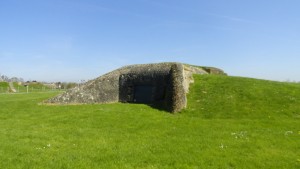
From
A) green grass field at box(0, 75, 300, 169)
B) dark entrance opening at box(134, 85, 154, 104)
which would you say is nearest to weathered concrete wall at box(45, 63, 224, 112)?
dark entrance opening at box(134, 85, 154, 104)

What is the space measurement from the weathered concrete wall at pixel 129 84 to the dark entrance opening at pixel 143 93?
27cm

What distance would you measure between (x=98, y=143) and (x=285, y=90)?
25185mm

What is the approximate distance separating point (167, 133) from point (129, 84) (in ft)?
59.7

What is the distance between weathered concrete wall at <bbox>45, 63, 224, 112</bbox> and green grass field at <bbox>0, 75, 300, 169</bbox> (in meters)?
2.55

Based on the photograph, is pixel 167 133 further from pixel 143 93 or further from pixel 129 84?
pixel 129 84

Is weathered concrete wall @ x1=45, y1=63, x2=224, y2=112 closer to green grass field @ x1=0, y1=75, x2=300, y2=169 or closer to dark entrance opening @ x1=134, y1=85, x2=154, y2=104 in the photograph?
dark entrance opening @ x1=134, y1=85, x2=154, y2=104

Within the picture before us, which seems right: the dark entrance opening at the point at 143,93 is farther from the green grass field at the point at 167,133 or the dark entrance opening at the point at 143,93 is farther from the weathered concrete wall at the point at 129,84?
the green grass field at the point at 167,133

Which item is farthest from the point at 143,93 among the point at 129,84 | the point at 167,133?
the point at 167,133

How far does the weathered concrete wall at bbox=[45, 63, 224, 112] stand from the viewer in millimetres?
35000

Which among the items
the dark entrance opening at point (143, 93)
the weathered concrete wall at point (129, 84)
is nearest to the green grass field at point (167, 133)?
the weathered concrete wall at point (129, 84)

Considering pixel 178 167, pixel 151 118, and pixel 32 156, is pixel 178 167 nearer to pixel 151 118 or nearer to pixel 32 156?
pixel 32 156

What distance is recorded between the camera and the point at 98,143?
59.8ft

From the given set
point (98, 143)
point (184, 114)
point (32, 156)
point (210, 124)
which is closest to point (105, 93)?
point (184, 114)

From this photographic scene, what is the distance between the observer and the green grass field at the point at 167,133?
14945mm
